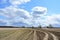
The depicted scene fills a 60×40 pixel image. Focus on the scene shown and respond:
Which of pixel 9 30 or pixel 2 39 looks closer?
pixel 2 39

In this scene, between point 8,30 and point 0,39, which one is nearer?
point 0,39

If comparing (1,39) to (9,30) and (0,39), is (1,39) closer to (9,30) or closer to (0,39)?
(0,39)

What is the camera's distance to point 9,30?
95.9 feet

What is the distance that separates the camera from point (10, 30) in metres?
29.1

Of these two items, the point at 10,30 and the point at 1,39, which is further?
the point at 10,30

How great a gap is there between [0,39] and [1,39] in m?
0.12

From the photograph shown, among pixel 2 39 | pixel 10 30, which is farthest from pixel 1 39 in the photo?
pixel 10 30

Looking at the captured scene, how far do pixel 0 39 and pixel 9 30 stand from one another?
998 centimetres

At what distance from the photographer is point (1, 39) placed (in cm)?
1933

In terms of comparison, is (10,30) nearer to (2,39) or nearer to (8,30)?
(8,30)

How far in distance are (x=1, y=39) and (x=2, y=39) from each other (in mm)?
115

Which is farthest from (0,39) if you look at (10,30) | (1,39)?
(10,30)

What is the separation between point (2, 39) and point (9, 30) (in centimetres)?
984

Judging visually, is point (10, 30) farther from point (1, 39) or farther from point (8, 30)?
point (1, 39)
